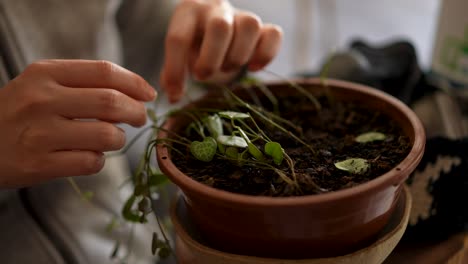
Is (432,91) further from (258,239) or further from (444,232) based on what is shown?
(258,239)

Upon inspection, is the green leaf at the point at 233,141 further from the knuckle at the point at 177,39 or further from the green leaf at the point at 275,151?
the knuckle at the point at 177,39

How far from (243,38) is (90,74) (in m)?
0.21

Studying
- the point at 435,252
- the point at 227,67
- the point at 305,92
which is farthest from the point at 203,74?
the point at 435,252

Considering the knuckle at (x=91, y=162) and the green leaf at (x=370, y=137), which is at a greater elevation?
the knuckle at (x=91, y=162)

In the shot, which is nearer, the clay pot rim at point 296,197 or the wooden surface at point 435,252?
the clay pot rim at point 296,197

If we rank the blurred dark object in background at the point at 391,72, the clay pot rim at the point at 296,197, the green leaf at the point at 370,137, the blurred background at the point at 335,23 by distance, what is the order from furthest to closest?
1. the blurred background at the point at 335,23
2. the blurred dark object in background at the point at 391,72
3. the green leaf at the point at 370,137
4. the clay pot rim at the point at 296,197

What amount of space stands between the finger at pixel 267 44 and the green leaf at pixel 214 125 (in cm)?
13

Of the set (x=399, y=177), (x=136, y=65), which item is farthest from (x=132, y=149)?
(x=399, y=177)

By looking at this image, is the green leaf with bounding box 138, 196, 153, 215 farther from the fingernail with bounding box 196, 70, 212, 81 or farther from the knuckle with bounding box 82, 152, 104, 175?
the fingernail with bounding box 196, 70, 212, 81

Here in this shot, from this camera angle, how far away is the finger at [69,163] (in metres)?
0.47

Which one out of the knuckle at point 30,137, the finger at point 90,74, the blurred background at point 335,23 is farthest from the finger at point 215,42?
the blurred background at point 335,23

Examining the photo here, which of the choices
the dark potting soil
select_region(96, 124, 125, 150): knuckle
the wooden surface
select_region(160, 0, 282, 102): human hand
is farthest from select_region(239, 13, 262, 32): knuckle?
the wooden surface

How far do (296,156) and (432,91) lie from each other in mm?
374

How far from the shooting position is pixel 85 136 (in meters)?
0.47
